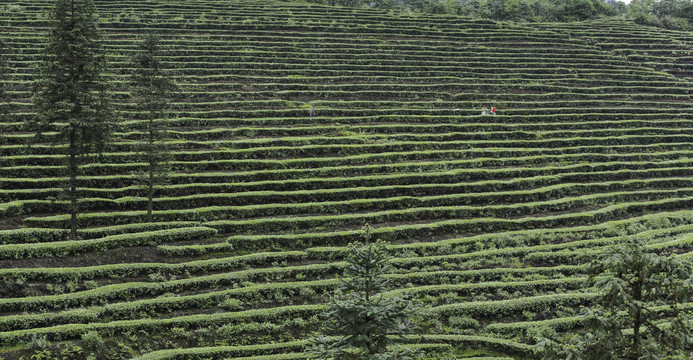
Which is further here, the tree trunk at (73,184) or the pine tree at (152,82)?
the pine tree at (152,82)

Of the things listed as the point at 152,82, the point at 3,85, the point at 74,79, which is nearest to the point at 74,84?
the point at 74,79

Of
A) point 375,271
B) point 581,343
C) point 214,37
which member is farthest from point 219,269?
point 214,37

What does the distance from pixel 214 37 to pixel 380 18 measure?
62.6ft

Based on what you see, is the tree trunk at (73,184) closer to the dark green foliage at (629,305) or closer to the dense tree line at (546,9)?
the dark green foliage at (629,305)

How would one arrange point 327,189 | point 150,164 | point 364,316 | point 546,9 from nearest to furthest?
point 364,316, point 150,164, point 327,189, point 546,9

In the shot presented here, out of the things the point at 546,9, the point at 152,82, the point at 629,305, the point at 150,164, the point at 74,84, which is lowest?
the point at 150,164

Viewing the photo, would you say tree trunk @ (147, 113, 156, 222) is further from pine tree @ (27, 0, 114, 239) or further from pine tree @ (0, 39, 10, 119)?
pine tree @ (0, 39, 10, 119)

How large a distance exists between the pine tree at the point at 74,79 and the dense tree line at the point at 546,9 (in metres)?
52.5

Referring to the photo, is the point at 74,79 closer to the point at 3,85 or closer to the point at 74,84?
the point at 74,84

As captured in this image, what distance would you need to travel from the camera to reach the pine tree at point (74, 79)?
19297 mm

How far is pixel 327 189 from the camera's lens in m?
26.8

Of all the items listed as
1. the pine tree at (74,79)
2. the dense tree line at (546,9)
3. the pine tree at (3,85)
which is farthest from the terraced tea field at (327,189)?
the dense tree line at (546,9)

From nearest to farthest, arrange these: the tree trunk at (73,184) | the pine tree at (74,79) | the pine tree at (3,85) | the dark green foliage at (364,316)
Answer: the dark green foliage at (364,316) < the pine tree at (74,79) < the tree trunk at (73,184) < the pine tree at (3,85)

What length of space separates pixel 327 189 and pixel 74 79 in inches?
487
